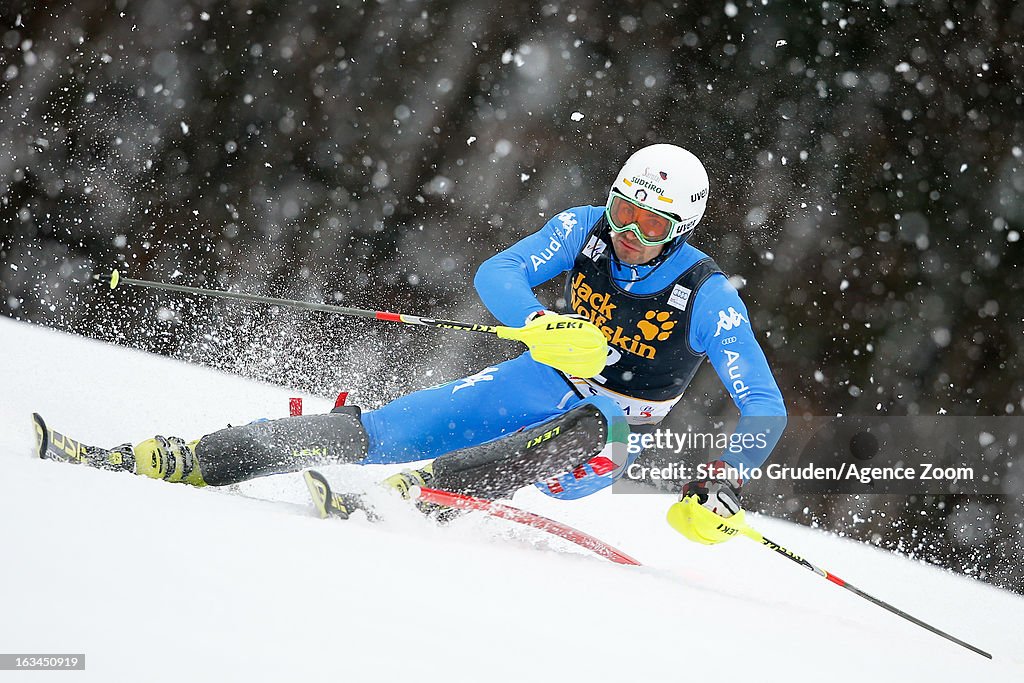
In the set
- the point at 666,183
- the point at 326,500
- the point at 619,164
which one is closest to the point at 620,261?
the point at 666,183

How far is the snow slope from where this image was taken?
1.24 metres

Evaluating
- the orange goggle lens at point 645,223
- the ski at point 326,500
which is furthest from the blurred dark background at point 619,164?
the ski at point 326,500

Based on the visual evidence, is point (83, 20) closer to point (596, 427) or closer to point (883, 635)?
point (596, 427)

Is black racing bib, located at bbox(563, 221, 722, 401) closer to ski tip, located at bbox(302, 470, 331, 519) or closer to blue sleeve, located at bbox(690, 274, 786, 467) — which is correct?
blue sleeve, located at bbox(690, 274, 786, 467)

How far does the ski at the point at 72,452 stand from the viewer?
2342mm

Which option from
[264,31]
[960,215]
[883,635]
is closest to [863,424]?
[960,215]

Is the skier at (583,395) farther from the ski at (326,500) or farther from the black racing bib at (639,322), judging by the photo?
the ski at (326,500)

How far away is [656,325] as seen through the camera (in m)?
2.75

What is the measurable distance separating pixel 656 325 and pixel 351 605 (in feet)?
5.21

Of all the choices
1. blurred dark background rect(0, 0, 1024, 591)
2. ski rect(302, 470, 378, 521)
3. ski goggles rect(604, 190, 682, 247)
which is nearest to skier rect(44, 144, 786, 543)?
ski goggles rect(604, 190, 682, 247)

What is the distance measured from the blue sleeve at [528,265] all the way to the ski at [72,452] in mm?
1215

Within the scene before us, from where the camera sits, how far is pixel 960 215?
20.2ft

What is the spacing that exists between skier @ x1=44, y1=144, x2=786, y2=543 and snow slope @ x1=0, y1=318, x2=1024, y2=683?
0.24 m

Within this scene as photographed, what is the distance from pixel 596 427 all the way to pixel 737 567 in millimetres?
1682
